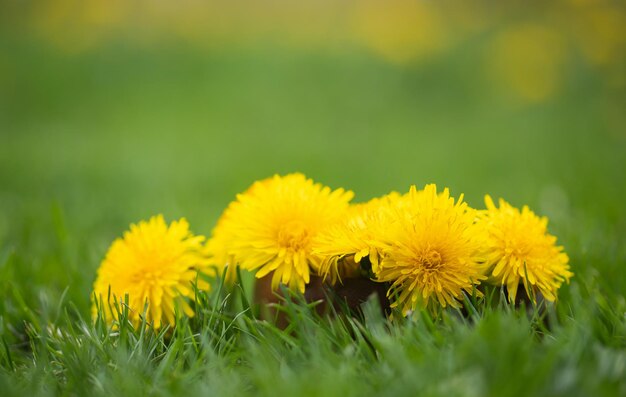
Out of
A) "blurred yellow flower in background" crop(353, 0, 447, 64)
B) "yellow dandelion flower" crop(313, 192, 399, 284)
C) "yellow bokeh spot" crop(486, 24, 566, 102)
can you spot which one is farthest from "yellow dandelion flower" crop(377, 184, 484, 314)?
"blurred yellow flower in background" crop(353, 0, 447, 64)

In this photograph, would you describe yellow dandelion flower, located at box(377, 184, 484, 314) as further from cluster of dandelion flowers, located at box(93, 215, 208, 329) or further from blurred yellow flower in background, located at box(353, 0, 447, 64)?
blurred yellow flower in background, located at box(353, 0, 447, 64)

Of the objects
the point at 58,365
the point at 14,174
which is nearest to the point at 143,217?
the point at 14,174

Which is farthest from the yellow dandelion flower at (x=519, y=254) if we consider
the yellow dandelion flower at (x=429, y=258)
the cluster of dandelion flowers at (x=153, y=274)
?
the cluster of dandelion flowers at (x=153, y=274)

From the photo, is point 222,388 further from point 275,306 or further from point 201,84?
point 201,84

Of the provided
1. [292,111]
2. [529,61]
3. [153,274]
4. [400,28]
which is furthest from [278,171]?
[400,28]

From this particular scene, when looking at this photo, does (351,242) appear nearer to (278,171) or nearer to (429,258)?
(429,258)

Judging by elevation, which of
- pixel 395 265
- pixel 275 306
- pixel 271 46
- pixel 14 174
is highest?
pixel 271 46
